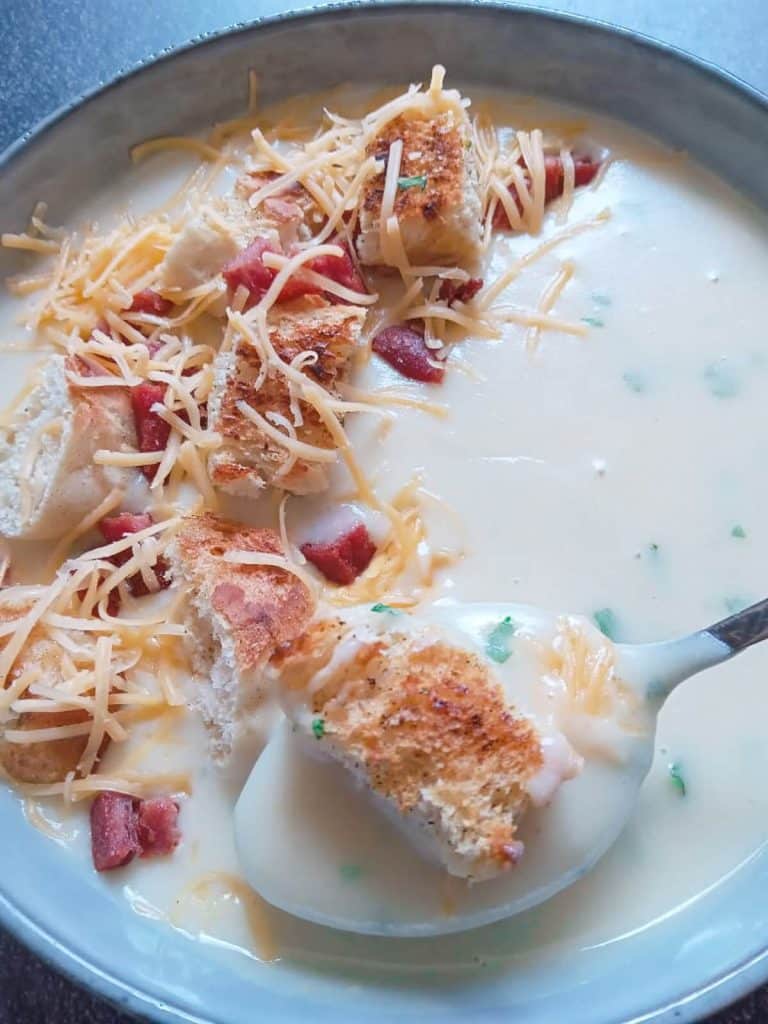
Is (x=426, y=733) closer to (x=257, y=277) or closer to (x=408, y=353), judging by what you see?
(x=408, y=353)

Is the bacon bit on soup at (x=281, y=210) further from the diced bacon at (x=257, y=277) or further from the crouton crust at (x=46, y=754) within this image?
the crouton crust at (x=46, y=754)

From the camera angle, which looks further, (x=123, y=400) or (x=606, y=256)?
(x=606, y=256)

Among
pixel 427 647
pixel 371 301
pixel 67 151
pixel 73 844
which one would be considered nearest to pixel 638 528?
pixel 427 647

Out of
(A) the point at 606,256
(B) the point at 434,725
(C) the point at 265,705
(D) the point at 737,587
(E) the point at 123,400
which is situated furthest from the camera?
(A) the point at 606,256

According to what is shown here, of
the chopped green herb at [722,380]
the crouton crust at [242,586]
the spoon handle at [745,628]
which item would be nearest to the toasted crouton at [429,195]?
the chopped green herb at [722,380]

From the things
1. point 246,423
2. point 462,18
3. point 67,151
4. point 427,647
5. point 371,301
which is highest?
point 462,18

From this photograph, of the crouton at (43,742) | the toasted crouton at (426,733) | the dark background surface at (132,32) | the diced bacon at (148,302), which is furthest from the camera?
the dark background surface at (132,32)

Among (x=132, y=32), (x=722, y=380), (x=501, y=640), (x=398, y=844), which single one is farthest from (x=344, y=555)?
(x=132, y=32)

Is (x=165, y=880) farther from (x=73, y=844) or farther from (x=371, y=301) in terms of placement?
(x=371, y=301)
